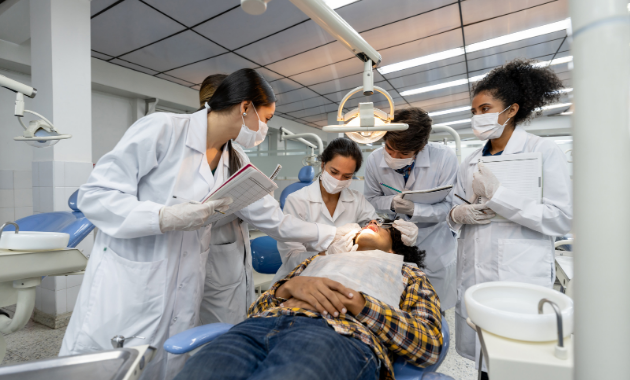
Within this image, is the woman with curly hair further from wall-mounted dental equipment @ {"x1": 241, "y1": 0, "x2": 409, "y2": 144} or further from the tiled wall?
the tiled wall

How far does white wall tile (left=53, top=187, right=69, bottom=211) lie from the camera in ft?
8.81

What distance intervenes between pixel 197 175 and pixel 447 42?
3842 mm

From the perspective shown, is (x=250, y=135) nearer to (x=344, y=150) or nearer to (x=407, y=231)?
(x=344, y=150)

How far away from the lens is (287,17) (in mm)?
3303

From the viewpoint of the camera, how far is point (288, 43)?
3.89 meters

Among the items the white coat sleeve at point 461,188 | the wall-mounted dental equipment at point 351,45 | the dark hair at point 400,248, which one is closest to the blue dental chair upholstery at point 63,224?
the wall-mounted dental equipment at point 351,45

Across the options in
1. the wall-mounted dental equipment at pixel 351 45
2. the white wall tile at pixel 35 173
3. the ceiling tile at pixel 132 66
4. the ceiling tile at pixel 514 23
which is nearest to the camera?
the wall-mounted dental equipment at pixel 351 45

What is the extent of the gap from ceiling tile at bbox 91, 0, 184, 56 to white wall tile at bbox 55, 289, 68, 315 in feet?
8.49

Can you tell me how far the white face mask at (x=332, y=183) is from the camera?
1881 mm

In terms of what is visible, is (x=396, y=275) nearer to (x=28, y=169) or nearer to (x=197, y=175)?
(x=197, y=175)

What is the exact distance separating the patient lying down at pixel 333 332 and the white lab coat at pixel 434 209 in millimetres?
626

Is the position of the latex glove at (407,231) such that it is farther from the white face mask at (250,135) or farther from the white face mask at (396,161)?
the white face mask at (250,135)

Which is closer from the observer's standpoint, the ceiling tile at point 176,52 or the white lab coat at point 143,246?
the white lab coat at point 143,246

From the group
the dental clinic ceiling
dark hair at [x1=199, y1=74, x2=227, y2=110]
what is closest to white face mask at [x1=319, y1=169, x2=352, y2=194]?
dark hair at [x1=199, y1=74, x2=227, y2=110]
